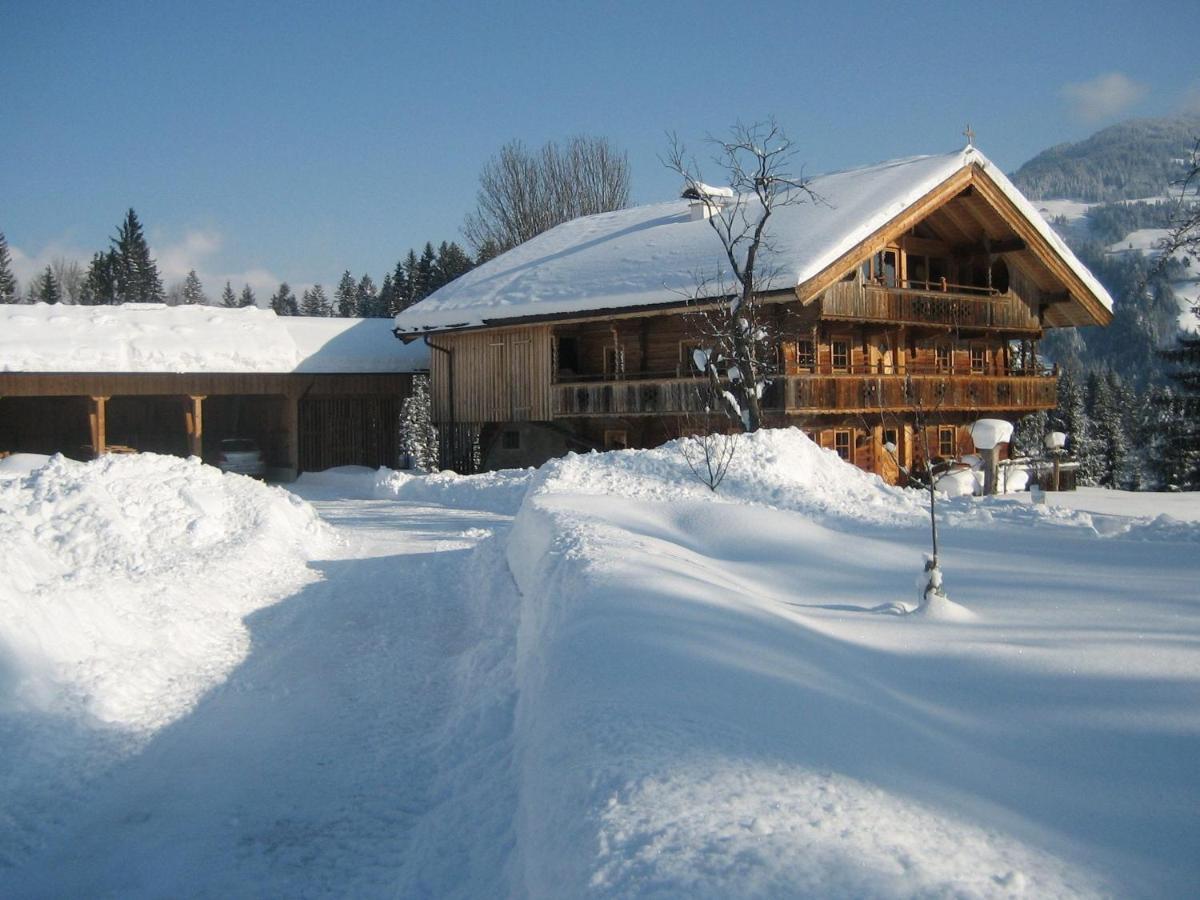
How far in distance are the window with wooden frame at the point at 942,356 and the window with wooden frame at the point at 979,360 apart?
140 centimetres

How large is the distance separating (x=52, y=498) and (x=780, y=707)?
9876mm

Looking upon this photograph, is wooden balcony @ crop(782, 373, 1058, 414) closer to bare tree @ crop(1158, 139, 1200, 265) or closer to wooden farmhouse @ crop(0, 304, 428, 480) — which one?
bare tree @ crop(1158, 139, 1200, 265)

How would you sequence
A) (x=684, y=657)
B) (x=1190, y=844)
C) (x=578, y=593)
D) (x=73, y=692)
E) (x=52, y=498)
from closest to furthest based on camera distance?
(x=1190, y=844) < (x=684, y=657) < (x=73, y=692) < (x=578, y=593) < (x=52, y=498)

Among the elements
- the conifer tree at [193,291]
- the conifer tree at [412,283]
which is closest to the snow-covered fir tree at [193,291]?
the conifer tree at [193,291]

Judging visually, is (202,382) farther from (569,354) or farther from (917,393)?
(917,393)

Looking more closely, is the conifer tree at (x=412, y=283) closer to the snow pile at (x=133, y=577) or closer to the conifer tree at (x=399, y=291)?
the conifer tree at (x=399, y=291)

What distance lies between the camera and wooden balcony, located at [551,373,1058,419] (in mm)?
22812

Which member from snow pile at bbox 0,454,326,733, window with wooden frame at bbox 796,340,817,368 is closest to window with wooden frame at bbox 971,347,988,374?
window with wooden frame at bbox 796,340,817,368

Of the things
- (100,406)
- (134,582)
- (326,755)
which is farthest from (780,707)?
(100,406)

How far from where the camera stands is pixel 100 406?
87.2 ft

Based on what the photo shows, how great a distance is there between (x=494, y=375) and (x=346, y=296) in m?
59.3

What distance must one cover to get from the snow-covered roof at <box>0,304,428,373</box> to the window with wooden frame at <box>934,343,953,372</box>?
51.4 ft

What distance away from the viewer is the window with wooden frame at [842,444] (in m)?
26.0

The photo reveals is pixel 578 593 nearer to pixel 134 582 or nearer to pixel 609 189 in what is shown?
pixel 134 582
